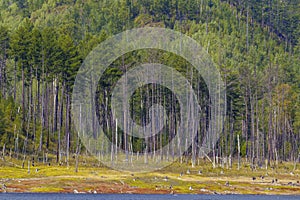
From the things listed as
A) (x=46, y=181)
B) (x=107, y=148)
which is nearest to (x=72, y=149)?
(x=107, y=148)

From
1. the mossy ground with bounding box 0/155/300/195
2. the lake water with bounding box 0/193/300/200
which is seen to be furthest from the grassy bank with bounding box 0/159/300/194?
the lake water with bounding box 0/193/300/200

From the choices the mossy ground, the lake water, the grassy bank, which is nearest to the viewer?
the lake water

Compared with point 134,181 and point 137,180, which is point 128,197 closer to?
point 134,181

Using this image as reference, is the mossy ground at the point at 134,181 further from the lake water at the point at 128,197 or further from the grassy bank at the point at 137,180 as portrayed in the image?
the lake water at the point at 128,197

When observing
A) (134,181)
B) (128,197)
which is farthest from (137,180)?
(128,197)

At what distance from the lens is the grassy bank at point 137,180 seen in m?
86.1

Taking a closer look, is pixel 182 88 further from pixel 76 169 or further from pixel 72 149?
pixel 76 169

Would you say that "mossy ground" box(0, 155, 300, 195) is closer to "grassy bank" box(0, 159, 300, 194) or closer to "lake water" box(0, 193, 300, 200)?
"grassy bank" box(0, 159, 300, 194)

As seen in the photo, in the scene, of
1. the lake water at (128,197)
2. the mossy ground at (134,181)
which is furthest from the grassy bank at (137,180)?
the lake water at (128,197)

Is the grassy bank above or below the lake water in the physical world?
above

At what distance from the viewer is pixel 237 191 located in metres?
89.4

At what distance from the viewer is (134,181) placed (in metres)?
91.6

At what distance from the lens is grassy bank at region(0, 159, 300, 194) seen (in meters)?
86.1

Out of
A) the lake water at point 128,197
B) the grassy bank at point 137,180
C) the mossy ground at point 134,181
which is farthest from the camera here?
the mossy ground at point 134,181
